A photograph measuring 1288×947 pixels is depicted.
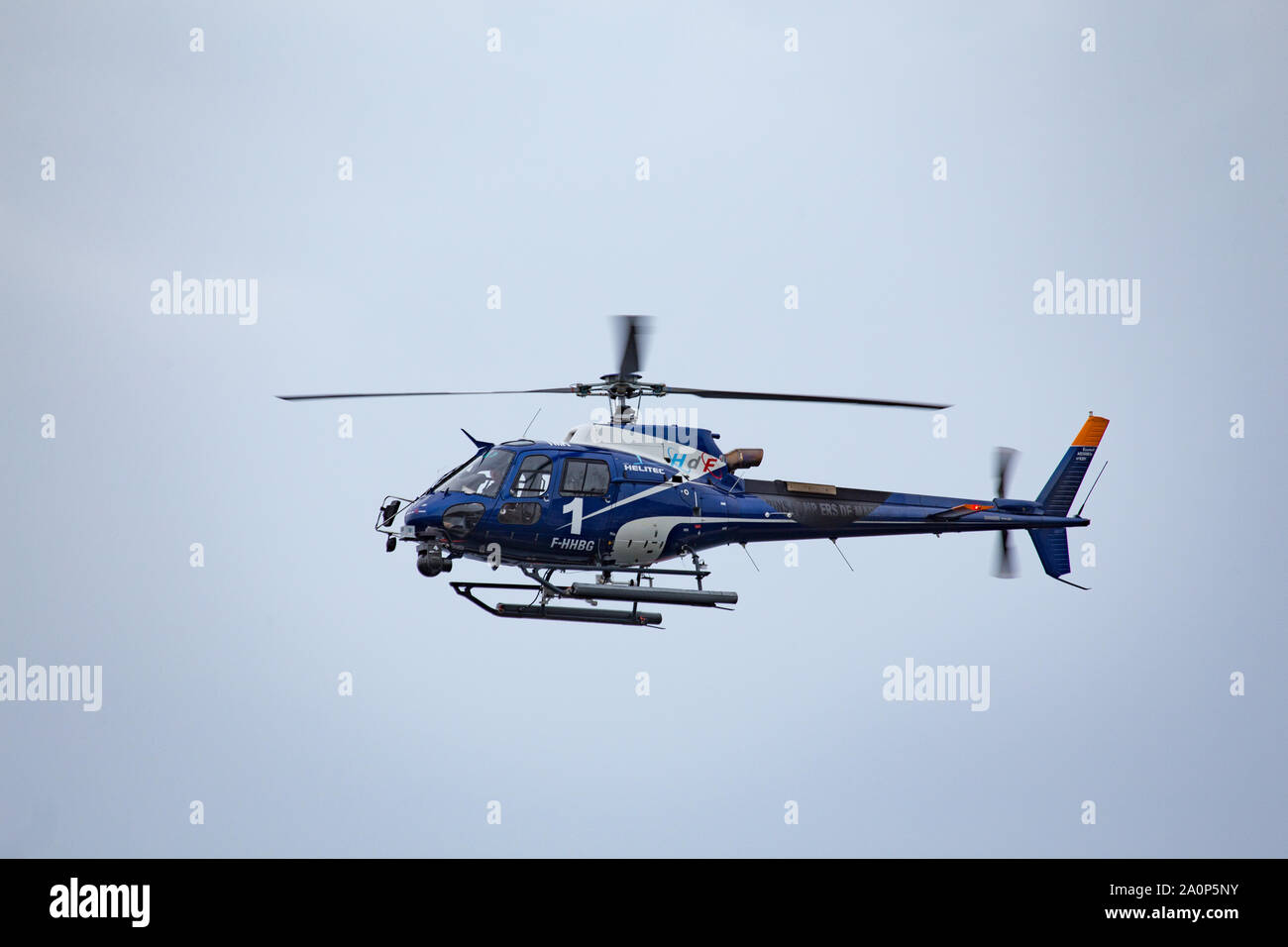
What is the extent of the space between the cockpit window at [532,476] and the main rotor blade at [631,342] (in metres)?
1.71

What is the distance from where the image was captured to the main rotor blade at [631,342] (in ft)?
59.6

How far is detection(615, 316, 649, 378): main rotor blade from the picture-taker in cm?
1817

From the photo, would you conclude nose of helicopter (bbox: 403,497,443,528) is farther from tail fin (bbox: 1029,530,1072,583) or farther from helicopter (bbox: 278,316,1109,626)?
tail fin (bbox: 1029,530,1072,583)

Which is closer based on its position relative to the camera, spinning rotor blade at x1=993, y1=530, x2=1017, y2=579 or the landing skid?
the landing skid

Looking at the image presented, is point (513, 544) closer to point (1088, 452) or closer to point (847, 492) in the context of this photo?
point (847, 492)

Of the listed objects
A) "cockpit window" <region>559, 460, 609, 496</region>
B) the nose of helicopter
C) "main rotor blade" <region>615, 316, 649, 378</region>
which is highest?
"main rotor blade" <region>615, 316, 649, 378</region>

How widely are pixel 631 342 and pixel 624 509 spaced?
2.46m

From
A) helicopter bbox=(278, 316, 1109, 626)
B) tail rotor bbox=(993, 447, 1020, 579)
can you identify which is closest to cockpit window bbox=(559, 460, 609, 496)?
helicopter bbox=(278, 316, 1109, 626)

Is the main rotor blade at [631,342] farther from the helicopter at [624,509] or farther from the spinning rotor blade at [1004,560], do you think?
the spinning rotor blade at [1004,560]

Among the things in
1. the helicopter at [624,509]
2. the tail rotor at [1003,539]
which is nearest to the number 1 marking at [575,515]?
the helicopter at [624,509]

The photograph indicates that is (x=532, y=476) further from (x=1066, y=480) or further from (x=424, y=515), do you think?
(x=1066, y=480)

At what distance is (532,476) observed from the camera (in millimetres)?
19188

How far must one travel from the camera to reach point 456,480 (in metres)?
19.3

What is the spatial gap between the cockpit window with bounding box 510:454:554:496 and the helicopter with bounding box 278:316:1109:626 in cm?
1
